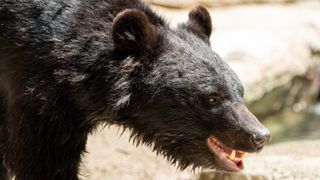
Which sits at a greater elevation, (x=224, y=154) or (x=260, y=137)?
(x=260, y=137)

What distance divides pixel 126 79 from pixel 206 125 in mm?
573

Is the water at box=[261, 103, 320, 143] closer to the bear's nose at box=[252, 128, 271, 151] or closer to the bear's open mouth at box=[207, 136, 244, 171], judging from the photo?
the bear's open mouth at box=[207, 136, 244, 171]

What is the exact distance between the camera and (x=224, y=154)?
190 inches

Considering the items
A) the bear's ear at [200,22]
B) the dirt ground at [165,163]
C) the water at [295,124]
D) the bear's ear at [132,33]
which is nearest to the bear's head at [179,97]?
the bear's ear at [132,33]

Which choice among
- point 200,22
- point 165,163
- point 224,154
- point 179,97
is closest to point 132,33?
point 179,97

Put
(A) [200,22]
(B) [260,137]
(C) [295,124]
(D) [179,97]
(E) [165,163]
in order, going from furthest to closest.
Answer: (C) [295,124] → (E) [165,163] → (A) [200,22] → (D) [179,97] → (B) [260,137]

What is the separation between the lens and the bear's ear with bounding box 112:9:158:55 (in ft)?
15.7

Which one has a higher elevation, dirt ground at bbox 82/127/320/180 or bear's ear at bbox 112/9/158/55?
bear's ear at bbox 112/9/158/55

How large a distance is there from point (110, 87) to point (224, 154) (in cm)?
83

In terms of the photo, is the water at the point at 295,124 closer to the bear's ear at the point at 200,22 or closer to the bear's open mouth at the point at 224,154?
Result: the bear's ear at the point at 200,22

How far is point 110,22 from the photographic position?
16.5 ft

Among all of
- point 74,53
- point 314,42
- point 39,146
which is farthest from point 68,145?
point 314,42

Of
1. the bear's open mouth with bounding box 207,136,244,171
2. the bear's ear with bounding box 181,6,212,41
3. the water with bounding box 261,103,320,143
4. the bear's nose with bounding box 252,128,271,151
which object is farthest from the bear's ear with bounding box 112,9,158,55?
the water with bounding box 261,103,320,143

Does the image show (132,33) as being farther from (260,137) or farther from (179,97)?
(260,137)
